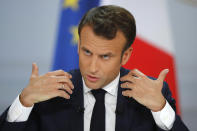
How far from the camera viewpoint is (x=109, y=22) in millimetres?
1404

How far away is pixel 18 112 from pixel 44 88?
0.54 feet

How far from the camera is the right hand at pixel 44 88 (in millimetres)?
1408

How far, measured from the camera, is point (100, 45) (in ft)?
4.64

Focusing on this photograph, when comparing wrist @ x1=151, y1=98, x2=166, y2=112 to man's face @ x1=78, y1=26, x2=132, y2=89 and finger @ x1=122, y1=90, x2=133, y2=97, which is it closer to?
finger @ x1=122, y1=90, x2=133, y2=97

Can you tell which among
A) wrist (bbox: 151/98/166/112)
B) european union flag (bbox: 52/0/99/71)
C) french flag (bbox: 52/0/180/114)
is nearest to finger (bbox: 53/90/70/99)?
wrist (bbox: 151/98/166/112)

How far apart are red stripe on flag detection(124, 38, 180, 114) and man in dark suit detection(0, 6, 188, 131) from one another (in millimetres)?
948

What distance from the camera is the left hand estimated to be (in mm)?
1415

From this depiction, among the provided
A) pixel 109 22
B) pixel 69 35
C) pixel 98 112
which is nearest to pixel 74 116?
pixel 98 112

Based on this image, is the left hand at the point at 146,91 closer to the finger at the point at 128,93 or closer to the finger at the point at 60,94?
the finger at the point at 128,93

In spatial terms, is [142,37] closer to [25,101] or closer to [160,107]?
[160,107]

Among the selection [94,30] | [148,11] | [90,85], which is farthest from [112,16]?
[148,11]

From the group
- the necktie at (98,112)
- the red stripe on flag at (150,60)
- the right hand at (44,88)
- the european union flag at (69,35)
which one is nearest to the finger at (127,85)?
the necktie at (98,112)

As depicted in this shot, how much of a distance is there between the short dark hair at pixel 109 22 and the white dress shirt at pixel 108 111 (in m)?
0.27

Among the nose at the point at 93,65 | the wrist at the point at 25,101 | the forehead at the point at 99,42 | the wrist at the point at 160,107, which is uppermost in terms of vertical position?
the forehead at the point at 99,42
